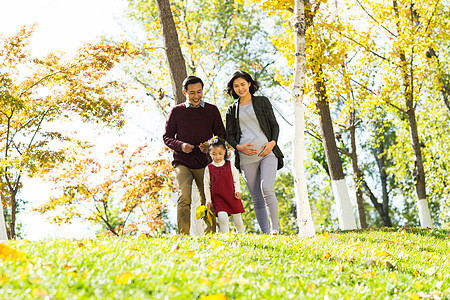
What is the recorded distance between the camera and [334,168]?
40.2 ft

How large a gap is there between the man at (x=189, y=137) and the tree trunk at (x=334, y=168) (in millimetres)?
6252

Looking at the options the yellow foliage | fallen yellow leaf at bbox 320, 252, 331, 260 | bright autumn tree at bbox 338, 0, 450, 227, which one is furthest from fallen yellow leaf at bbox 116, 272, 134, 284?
bright autumn tree at bbox 338, 0, 450, 227

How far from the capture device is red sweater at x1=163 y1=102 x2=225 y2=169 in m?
6.27

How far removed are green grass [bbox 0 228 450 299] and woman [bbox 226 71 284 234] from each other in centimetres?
127

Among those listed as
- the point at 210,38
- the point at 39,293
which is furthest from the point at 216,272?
the point at 210,38

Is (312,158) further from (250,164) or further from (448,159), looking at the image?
(250,164)

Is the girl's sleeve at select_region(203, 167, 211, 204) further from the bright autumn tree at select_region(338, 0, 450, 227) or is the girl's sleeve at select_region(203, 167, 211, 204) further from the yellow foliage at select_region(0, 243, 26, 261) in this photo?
the bright autumn tree at select_region(338, 0, 450, 227)

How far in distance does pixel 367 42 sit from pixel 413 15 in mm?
1774

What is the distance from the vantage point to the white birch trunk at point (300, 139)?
6.29 m

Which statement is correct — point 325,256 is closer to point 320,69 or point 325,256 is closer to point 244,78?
point 244,78

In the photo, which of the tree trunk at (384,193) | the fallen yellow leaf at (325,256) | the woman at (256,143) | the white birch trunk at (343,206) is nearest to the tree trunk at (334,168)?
the white birch trunk at (343,206)

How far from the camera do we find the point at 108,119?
14.5 meters

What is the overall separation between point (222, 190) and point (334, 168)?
22.6ft

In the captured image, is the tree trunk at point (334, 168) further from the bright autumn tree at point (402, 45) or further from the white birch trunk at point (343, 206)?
the bright autumn tree at point (402, 45)
